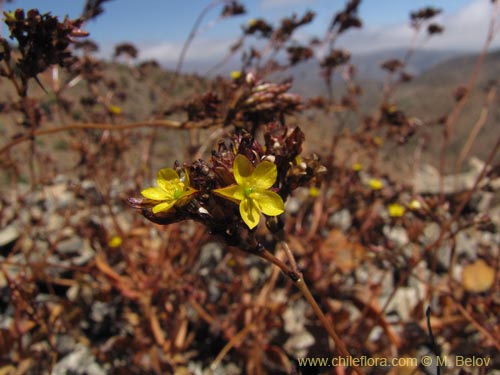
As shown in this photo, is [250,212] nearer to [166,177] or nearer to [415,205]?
[166,177]

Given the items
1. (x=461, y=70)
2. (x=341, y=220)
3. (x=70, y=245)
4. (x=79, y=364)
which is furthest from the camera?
(x=461, y=70)

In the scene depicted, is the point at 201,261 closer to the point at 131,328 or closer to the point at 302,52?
the point at 131,328

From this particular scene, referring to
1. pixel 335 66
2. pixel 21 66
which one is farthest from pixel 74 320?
pixel 335 66

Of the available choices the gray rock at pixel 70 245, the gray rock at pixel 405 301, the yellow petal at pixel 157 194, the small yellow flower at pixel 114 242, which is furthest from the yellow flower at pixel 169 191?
the gray rock at pixel 70 245

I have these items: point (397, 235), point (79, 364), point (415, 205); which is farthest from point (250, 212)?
point (397, 235)

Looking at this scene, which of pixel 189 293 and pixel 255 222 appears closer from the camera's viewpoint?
pixel 255 222
